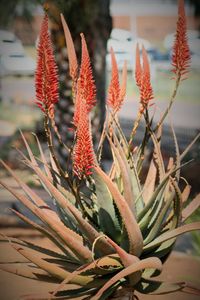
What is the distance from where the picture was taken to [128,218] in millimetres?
1504

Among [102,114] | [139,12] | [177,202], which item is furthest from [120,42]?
[139,12]

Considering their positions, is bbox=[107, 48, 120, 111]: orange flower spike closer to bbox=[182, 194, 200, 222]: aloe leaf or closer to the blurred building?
bbox=[182, 194, 200, 222]: aloe leaf

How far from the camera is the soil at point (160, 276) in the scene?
2877 mm

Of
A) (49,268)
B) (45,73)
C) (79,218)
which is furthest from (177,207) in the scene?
(45,73)

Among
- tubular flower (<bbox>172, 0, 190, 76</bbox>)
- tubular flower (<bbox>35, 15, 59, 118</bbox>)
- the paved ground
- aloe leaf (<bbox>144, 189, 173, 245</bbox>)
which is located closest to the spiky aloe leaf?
aloe leaf (<bbox>144, 189, 173, 245</bbox>)

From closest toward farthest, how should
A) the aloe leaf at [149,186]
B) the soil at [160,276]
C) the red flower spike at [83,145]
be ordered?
the red flower spike at [83,145] → the aloe leaf at [149,186] → the soil at [160,276]

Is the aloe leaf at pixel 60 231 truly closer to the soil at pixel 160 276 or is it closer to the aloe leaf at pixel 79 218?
the aloe leaf at pixel 79 218

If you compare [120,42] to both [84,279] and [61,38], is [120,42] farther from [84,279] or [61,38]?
[84,279]

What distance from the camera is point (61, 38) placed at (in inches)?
211

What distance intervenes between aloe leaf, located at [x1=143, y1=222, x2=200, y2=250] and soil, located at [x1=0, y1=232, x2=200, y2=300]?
4.18ft

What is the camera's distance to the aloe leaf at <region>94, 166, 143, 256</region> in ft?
4.77

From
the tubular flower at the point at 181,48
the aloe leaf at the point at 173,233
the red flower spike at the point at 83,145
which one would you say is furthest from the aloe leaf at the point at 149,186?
the red flower spike at the point at 83,145

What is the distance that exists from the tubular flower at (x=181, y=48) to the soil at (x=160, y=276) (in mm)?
1558

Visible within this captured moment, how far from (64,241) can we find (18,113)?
556 inches
